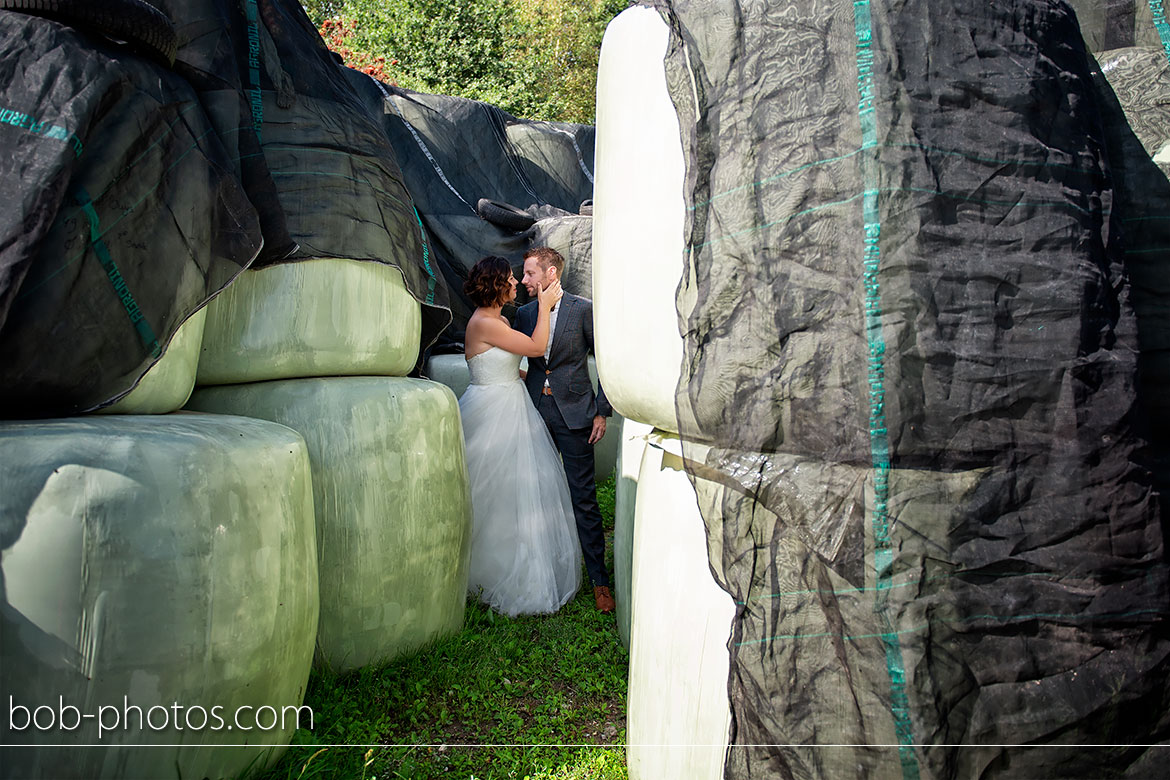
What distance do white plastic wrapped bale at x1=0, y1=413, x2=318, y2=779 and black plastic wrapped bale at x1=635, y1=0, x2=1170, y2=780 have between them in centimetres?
117

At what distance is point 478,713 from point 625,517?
0.88 m

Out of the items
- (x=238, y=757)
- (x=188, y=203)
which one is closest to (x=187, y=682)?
(x=238, y=757)

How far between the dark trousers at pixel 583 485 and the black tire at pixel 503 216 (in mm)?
2553

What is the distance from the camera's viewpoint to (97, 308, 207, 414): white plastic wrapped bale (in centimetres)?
203

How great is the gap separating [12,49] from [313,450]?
1.39 m

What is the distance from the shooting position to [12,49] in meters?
1.79

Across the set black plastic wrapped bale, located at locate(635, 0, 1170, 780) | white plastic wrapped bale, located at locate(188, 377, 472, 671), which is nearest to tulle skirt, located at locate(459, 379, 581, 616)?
white plastic wrapped bale, located at locate(188, 377, 472, 671)

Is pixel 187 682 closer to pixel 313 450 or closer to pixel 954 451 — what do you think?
pixel 313 450

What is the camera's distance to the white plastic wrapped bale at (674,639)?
1.60m

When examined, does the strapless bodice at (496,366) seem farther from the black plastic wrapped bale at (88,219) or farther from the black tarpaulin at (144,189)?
the black plastic wrapped bale at (88,219)

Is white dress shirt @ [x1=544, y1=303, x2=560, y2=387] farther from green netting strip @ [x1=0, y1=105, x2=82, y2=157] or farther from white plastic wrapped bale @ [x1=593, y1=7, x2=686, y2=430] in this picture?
green netting strip @ [x1=0, y1=105, x2=82, y2=157]

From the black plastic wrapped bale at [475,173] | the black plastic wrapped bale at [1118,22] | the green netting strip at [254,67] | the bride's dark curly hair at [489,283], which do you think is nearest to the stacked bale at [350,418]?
the green netting strip at [254,67]

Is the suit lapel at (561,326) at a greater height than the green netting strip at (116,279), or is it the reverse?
the green netting strip at (116,279)

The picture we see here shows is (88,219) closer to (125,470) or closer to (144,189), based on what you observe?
(144,189)
